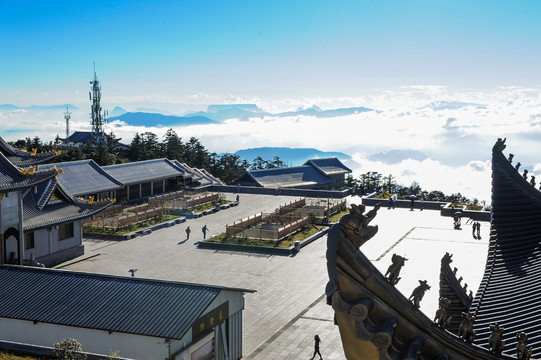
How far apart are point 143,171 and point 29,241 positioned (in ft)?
76.4

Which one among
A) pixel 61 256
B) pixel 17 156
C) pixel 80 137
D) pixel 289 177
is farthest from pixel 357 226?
pixel 80 137

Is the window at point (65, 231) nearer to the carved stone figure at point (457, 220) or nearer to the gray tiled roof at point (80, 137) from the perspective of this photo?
the carved stone figure at point (457, 220)

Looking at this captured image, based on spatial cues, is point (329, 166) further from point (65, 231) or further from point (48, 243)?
point (48, 243)

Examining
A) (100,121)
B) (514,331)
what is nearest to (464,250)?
(514,331)

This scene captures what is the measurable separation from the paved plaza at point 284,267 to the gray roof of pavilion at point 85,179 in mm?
7435

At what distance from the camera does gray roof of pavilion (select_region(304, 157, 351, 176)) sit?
210ft

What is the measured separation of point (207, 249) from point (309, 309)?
41.5ft

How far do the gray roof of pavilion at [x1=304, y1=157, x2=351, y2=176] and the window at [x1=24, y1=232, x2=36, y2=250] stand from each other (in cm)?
3917

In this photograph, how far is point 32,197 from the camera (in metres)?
30.9

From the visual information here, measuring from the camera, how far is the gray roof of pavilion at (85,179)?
4247cm

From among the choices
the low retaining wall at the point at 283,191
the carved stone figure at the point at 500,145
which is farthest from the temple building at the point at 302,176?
the carved stone figure at the point at 500,145

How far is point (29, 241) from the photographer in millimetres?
29203

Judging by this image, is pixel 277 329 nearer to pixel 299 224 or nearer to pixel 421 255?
pixel 421 255

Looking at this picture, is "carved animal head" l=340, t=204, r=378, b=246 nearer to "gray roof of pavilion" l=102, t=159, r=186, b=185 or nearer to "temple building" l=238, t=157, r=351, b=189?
"gray roof of pavilion" l=102, t=159, r=186, b=185
